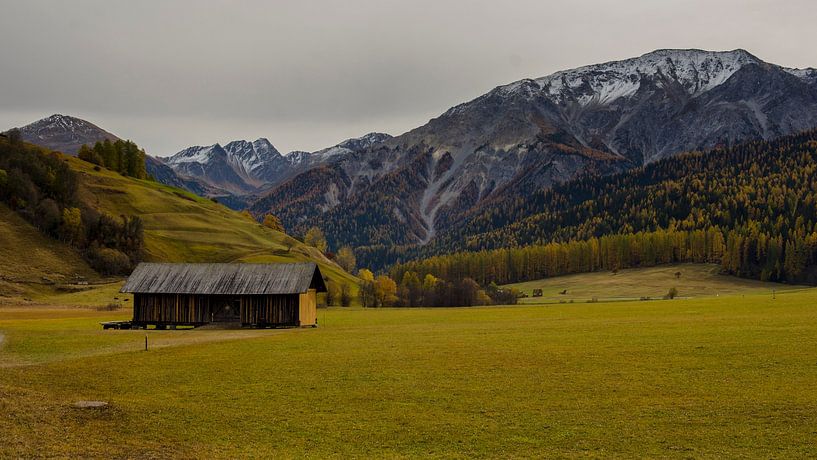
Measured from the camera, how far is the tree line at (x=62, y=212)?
136 metres

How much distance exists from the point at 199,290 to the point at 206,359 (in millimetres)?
33291

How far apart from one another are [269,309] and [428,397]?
47.0m

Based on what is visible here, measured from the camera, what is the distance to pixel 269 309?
72.4 metres

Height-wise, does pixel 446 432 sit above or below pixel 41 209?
below

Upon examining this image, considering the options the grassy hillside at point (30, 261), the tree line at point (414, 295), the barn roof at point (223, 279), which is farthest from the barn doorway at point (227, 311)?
the tree line at point (414, 295)

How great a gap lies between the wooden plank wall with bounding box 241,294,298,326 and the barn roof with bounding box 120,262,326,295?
1471mm

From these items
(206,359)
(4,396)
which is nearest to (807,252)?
(206,359)

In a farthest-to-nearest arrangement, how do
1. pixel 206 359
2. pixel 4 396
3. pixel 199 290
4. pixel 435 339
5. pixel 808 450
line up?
pixel 199 290 → pixel 435 339 → pixel 206 359 → pixel 4 396 → pixel 808 450

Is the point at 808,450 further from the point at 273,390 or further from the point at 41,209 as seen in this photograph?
the point at 41,209

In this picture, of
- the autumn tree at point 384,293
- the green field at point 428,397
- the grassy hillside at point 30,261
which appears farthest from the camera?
the autumn tree at point 384,293

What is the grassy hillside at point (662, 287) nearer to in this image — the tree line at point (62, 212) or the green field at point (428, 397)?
the tree line at point (62, 212)

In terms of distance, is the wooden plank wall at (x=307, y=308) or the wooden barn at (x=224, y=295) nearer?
the wooden barn at (x=224, y=295)

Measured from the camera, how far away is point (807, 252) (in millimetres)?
183125

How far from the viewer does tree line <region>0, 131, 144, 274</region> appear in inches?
5364
